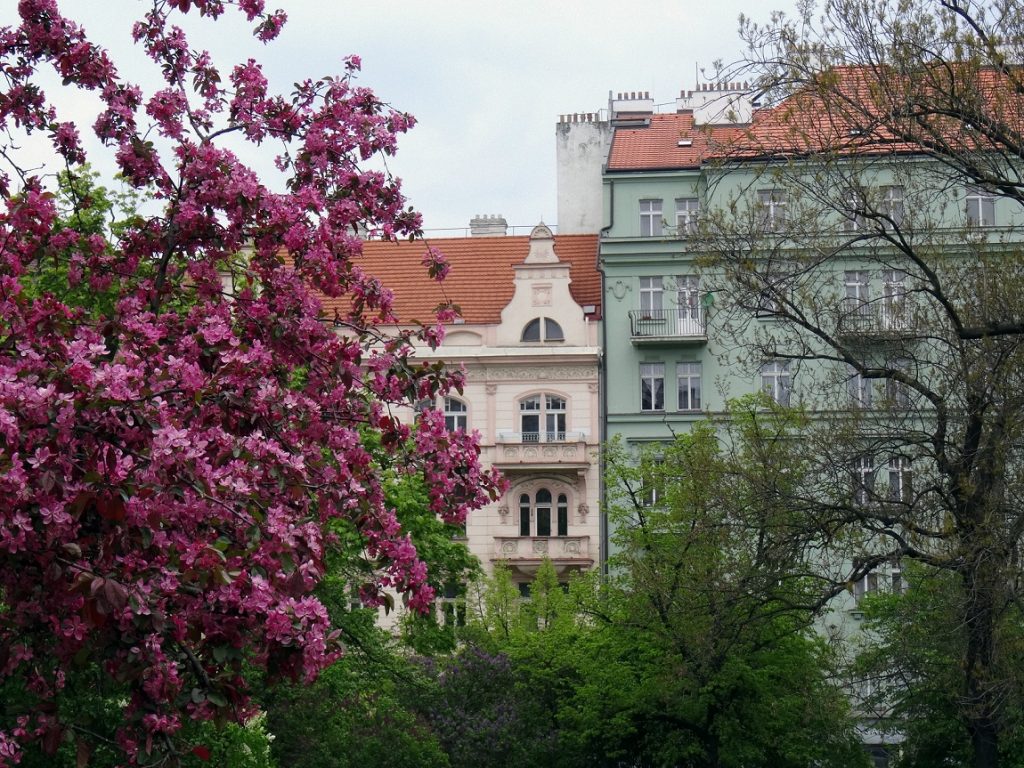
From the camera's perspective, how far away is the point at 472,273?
5150 centimetres

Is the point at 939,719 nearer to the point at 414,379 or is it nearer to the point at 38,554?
the point at 414,379

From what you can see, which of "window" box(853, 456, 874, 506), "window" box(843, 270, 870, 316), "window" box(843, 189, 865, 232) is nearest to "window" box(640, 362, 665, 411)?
"window" box(843, 270, 870, 316)

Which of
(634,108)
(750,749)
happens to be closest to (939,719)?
(750,749)

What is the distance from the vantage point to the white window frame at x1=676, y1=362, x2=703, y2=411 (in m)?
46.7

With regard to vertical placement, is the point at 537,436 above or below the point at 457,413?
below

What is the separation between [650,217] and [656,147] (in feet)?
8.96

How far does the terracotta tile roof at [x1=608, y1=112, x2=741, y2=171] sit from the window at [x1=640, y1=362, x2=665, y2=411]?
5709mm

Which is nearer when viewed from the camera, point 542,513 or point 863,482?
point 863,482

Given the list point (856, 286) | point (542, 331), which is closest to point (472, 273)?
point (542, 331)

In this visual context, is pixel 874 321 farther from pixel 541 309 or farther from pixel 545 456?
pixel 541 309

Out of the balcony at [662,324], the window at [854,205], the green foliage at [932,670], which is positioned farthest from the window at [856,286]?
the window at [854,205]

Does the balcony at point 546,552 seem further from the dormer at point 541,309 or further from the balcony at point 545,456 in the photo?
the dormer at point 541,309

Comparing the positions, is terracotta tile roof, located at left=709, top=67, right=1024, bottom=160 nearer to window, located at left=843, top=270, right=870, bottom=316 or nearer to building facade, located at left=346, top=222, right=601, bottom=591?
Result: window, located at left=843, top=270, right=870, bottom=316

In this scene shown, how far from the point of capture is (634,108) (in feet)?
178
